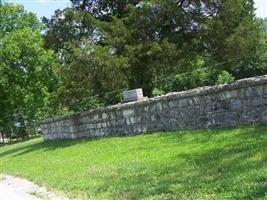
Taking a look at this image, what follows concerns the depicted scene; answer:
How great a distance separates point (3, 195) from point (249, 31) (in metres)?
13.6

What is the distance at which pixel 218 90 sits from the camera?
40.7 feet

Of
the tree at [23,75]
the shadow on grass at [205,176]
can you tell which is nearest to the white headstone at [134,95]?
the shadow on grass at [205,176]

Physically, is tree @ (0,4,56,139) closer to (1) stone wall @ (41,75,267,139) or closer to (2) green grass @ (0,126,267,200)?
(1) stone wall @ (41,75,267,139)

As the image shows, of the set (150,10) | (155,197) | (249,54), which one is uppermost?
(150,10)

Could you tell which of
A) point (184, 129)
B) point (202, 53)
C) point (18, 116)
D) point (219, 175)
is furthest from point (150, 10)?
point (18, 116)

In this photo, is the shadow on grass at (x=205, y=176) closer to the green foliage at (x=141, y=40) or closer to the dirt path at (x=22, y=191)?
the dirt path at (x=22, y=191)

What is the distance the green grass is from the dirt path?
8.5 inches

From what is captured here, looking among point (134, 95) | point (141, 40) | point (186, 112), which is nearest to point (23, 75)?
point (141, 40)

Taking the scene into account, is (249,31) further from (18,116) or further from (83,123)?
(18,116)

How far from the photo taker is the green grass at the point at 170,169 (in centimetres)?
684

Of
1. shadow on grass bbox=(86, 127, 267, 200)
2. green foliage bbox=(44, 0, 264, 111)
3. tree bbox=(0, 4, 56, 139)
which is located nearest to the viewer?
shadow on grass bbox=(86, 127, 267, 200)

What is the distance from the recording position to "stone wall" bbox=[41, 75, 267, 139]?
1151cm

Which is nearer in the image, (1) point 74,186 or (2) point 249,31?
(1) point 74,186

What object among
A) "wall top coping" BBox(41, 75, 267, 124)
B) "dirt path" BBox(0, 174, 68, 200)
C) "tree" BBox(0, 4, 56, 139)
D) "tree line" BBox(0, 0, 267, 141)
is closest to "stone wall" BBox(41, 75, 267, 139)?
"wall top coping" BBox(41, 75, 267, 124)
